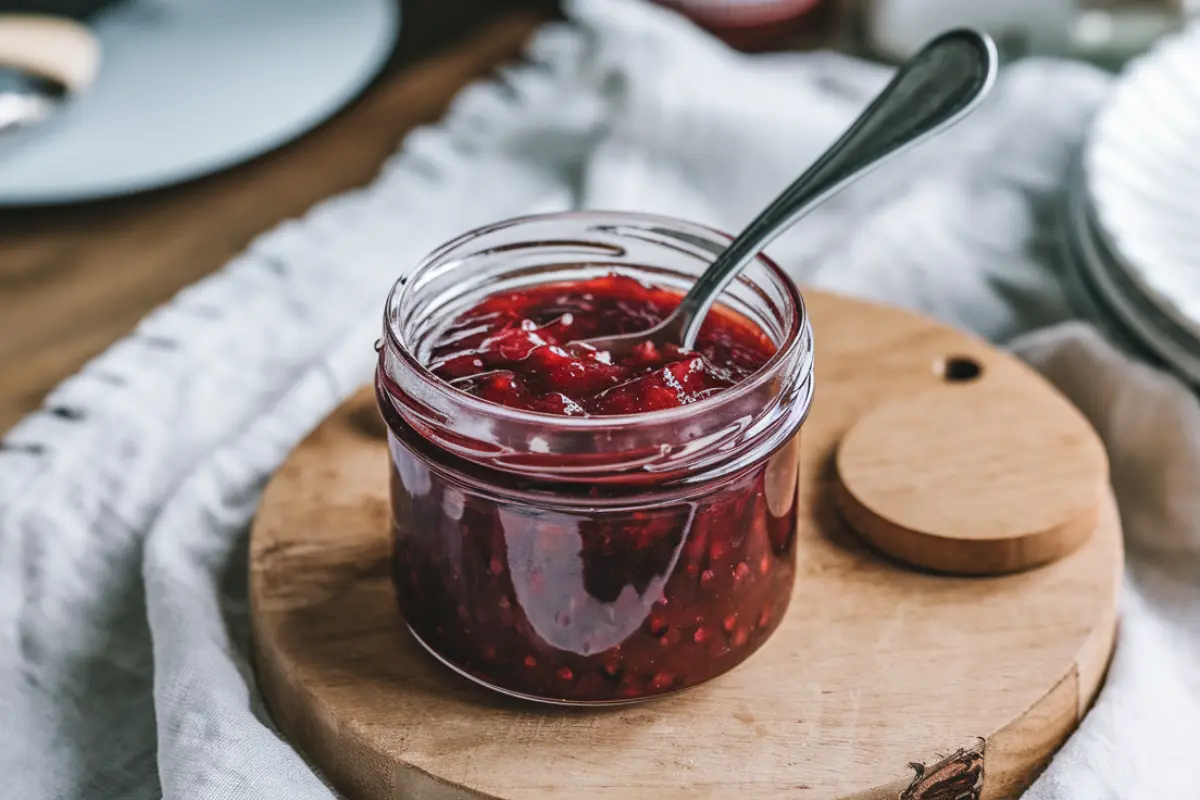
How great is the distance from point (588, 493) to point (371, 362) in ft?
2.23

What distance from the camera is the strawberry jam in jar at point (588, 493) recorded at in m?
0.94

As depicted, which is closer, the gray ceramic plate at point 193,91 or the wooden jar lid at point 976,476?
the wooden jar lid at point 976,476

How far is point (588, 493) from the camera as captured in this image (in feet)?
3.06

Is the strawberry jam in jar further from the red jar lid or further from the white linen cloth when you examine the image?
the red jar lid

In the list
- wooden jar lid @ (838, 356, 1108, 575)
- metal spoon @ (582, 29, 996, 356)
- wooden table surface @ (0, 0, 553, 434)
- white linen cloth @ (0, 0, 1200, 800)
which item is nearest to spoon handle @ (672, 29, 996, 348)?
metal spoon @ (582, 29, 996, 356)

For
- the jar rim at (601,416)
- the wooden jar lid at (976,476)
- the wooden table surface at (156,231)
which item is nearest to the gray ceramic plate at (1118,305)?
the wooden jar lid at (976,476)

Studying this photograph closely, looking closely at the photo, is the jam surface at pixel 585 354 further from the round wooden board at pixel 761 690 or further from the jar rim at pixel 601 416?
the round wooden board at pixel 761 690

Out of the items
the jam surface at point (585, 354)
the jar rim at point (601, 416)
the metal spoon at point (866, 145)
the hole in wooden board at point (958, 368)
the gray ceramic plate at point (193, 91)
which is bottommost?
the hole in wooden board at point (958, 368)

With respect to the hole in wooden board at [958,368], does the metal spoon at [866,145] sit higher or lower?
higher

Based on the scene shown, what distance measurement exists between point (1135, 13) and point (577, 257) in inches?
Result: 53.2

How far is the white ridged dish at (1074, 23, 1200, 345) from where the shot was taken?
1460mm

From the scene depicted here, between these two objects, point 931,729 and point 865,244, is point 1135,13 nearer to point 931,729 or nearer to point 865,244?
point 865,244

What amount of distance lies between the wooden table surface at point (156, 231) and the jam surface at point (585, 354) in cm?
66

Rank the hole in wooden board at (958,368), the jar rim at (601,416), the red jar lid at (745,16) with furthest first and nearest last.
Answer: the red jar lid at (745,16), the hole in wooden board at (958,368), the jar rim at (601,416)
